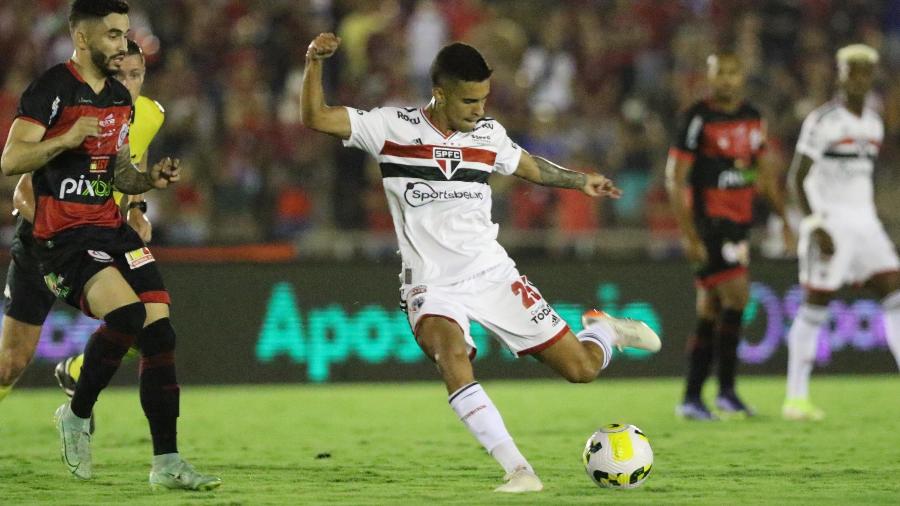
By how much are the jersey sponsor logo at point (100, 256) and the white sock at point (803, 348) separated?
5.76 metres

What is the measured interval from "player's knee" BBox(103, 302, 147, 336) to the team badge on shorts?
0.28 meters

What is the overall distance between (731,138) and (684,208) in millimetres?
709

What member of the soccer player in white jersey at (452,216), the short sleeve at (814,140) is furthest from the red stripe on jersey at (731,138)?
the soccer player in white jersey at (452,216)

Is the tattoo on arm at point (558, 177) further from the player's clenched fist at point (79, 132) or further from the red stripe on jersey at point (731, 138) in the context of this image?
the red stripe on jersey at point (731, 138)

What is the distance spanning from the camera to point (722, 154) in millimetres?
11133

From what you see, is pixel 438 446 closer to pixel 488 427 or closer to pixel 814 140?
pixel 488 427

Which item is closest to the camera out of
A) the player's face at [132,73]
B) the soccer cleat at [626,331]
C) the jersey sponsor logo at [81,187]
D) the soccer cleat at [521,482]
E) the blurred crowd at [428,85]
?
the soccer cleat at [521,482]

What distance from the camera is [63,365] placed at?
9.17 meters

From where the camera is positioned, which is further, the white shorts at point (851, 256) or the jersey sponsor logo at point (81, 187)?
the white shorts at point (851, 256)

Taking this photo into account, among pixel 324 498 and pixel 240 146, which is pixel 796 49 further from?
pixel 324 498

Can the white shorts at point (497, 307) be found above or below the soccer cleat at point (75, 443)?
above

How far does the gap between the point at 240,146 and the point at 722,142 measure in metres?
6.34

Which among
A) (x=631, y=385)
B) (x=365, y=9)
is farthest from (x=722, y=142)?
(x=365, y=9)

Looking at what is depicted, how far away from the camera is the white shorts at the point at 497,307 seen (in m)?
Answer: 7.36
